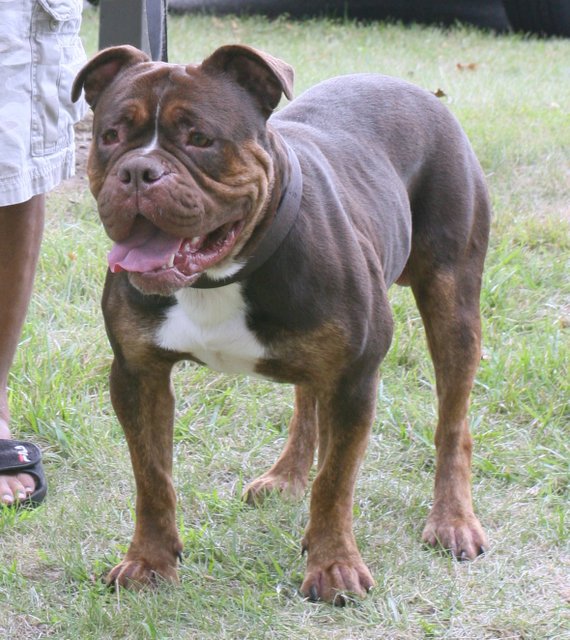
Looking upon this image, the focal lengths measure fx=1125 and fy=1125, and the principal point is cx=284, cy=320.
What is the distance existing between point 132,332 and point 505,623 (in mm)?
1378

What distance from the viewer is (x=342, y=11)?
14328mm

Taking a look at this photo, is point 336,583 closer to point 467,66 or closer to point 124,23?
point 124,23

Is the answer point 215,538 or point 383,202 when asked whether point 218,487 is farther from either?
point 383,202

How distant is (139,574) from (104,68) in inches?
59.4

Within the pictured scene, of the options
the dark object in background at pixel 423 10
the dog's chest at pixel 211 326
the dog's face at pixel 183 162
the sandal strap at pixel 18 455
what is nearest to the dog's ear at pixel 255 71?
the dog's face at pixel 183 162

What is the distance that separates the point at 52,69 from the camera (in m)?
3.88

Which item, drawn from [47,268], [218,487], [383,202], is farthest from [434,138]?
[47,268]

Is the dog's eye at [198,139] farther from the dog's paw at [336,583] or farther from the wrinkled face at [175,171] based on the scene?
the dog's paw at [336,583]

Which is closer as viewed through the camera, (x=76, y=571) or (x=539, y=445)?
(x=76, y=571)

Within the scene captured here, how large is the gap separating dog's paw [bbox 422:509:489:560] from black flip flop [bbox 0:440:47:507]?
139 cm

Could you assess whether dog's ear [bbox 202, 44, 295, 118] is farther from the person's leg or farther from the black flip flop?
the black flip flop

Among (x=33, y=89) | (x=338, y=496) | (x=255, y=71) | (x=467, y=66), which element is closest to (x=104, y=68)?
(x=255, y=71)

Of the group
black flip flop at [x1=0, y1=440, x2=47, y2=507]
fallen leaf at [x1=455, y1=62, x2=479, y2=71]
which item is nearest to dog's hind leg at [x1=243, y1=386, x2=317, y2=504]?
black flip flop at [x1=0, y1=440, x2=47, y2=507]

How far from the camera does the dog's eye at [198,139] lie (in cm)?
289
